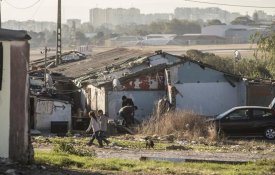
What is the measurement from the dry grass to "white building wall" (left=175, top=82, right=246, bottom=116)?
6758mm

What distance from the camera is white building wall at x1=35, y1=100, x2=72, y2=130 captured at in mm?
32000

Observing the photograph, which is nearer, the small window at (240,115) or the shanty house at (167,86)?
the small window at (240,115)

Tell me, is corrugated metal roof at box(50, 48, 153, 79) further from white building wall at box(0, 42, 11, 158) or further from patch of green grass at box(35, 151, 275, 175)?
white building wall at box(0, 42, 11, 158)

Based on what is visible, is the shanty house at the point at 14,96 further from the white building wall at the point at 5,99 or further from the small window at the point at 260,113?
the small window at the point at 260,113

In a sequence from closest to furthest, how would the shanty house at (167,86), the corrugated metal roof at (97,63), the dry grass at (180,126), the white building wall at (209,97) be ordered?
the dry grass at (180,126)
the shanty house at (167,86)
the white building wall at (209,97)
the corrugated metal roof at (97,63)

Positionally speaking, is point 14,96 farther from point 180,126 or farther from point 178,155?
point 180,126

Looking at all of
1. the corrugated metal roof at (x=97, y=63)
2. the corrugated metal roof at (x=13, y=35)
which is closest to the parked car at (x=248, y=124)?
the corrugated metal roof at (x=13, y=35)

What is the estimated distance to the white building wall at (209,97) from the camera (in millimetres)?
34125

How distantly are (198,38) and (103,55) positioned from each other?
109m

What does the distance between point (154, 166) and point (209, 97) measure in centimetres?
1973

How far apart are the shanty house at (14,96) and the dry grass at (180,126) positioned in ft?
38.6

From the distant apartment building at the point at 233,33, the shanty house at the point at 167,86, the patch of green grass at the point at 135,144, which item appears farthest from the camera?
the distant apartment building at the point at 233,33

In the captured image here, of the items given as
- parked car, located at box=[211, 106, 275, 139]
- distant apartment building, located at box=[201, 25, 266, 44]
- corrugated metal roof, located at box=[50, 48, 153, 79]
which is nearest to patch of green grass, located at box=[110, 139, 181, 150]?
parked car, located at box=[211, 106, 275, 139]

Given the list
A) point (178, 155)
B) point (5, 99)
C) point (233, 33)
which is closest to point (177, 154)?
point (178, 155)
